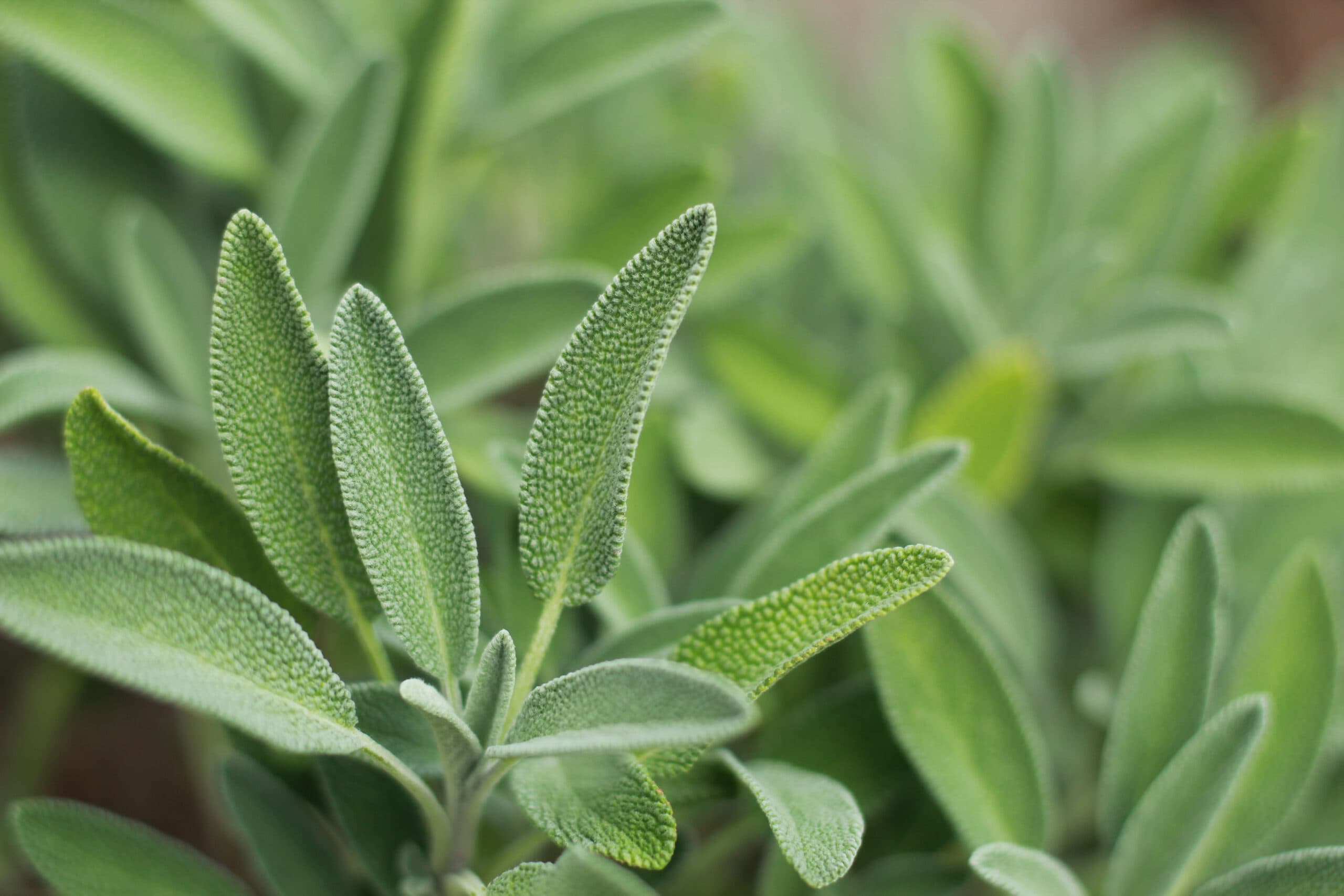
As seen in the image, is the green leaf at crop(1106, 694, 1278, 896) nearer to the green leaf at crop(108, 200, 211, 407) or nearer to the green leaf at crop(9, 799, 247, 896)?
the green leaf at crop(9, 799, 247, 896)

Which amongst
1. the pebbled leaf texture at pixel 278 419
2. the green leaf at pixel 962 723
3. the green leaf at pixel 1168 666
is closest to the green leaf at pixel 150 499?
the pebbled leaf texture at pixel 278 419

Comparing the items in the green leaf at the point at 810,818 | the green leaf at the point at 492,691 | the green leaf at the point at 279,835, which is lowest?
the green leaf at the point at 279,835

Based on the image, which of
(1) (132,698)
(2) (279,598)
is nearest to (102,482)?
(2) (279,598)

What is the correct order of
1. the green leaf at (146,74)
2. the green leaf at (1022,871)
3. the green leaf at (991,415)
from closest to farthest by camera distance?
1. the green leaf at (1022,871)
2. the green leaf at (146,74)
3. the green leaf at (991,415)

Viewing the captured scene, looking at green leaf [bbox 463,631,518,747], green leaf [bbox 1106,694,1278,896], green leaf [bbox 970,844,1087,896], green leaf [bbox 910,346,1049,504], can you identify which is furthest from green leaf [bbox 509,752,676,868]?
green leaf [bbox 910,346,1049,504]

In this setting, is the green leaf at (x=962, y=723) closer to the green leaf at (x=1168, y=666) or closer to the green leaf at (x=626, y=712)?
the green leaf at (x=1168, y=666)

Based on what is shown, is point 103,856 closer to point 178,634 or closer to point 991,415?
point 178,634
